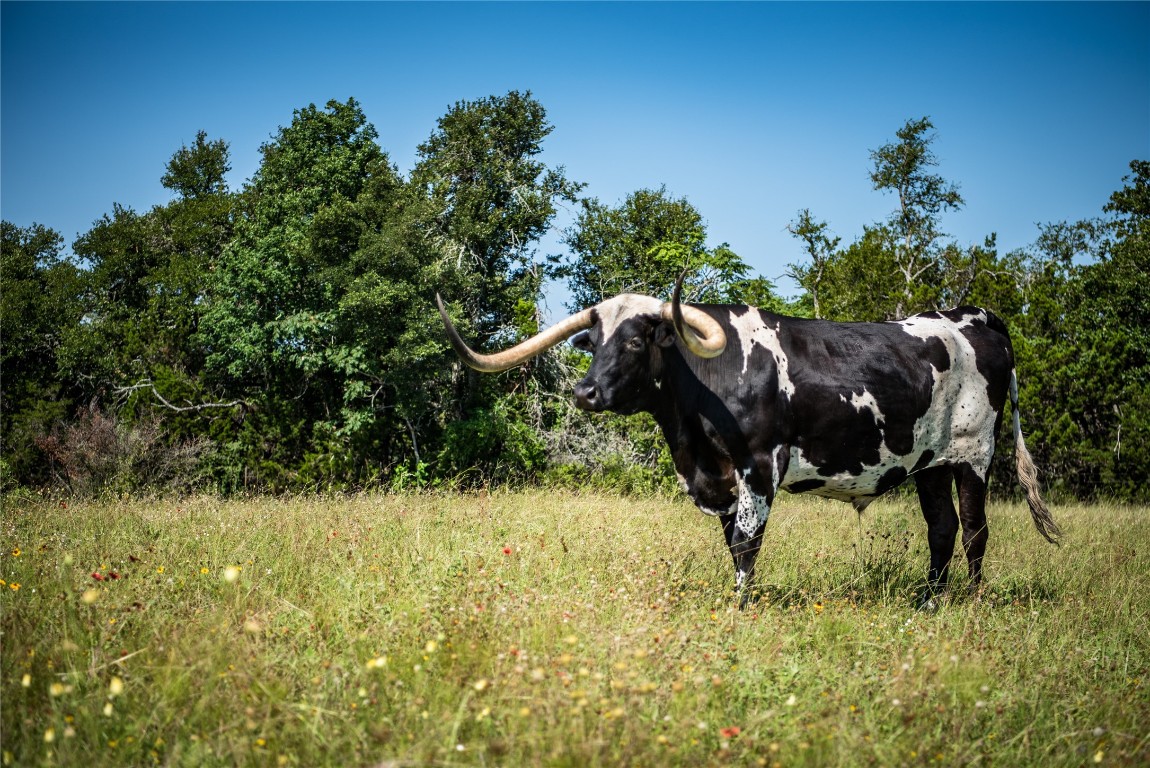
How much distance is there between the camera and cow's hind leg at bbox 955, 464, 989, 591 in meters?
6.32

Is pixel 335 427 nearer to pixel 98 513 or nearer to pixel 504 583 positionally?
pixel 98 513

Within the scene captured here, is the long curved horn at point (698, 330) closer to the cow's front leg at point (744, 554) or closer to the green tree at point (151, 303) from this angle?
the cow's front leg at point (744, 554)

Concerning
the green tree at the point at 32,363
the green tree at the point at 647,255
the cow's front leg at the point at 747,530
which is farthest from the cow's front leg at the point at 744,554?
the green tree at the point at 32,363

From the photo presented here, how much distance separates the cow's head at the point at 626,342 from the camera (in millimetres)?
5586

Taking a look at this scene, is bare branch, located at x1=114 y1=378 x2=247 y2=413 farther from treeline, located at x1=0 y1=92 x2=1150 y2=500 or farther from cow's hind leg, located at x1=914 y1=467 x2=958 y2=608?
cow's hind leg, located at x1=914 y1=467 x2=958 y2=608

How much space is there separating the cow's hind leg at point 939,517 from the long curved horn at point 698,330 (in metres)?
2.36

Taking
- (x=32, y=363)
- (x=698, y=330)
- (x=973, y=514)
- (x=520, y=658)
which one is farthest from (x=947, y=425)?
(x=32, y=363)

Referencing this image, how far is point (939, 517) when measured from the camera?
645cm

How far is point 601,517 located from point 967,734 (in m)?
5.22

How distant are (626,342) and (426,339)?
903 cm

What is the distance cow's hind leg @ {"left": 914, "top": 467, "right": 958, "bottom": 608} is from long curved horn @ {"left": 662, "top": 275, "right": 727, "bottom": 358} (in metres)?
2.36

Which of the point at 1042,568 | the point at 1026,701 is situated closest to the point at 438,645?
the point at 1026,701

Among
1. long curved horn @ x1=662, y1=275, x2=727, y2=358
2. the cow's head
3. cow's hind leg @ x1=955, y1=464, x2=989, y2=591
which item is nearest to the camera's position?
long curved horn @ x1=662, y1=275, x2=727, y2=358

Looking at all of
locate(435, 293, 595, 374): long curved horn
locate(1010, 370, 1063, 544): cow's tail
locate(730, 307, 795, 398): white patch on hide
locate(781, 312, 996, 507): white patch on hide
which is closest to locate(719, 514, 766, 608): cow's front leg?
locate(781, 312, 996, 507): white patch on hide
